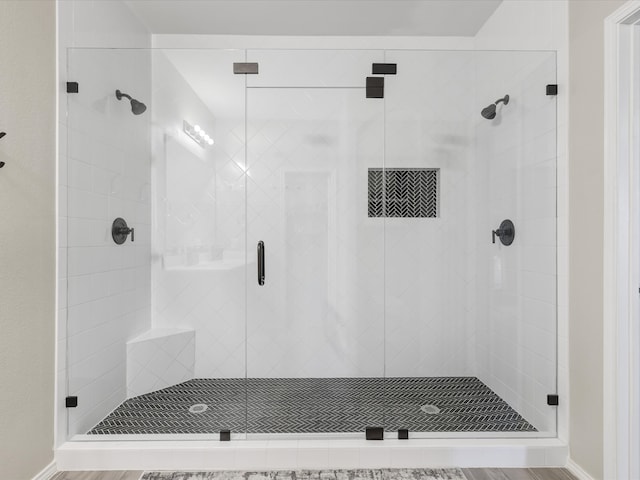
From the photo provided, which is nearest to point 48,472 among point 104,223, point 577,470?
point 104,223

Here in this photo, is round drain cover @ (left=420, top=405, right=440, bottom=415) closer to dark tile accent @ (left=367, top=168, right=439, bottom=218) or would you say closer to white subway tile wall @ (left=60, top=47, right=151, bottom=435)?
dark tile accent @ (left=367, top=168, right=439, bottom=218)

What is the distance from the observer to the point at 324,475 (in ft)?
6.61

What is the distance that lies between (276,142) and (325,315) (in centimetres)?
95

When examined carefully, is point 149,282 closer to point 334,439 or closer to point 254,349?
point 254,349

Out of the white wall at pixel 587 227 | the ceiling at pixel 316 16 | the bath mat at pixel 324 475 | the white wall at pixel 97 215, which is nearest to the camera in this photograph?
the white wall at pixel 587 227

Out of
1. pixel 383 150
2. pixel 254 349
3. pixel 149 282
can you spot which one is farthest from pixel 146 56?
pixel 254 349

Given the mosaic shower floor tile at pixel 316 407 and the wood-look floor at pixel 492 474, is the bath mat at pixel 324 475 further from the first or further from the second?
the mosaic shower floor tile at pixel 316 407

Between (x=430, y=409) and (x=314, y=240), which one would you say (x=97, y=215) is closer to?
(x=314, y=240)

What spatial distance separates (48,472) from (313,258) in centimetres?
159

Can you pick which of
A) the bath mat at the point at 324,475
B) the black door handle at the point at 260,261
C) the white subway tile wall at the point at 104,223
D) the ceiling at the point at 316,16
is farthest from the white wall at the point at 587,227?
the white subway tile wall at the point at 104,223

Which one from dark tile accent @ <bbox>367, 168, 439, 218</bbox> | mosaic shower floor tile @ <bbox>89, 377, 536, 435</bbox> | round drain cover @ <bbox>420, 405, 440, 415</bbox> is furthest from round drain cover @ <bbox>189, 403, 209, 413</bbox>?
dark tile accent @ <bbox>367, 168, 439, 218</bbox>

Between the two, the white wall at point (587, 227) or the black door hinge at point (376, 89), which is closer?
the white wall at point (587, 227)

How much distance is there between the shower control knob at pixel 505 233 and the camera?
7.60 ft

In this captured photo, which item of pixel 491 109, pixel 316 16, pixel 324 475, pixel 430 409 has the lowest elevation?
pixel 324 475
